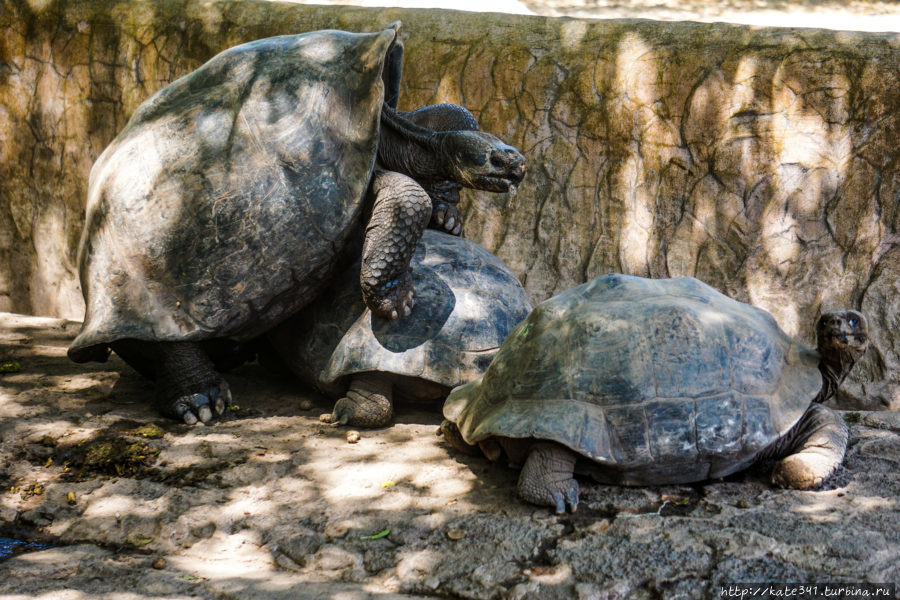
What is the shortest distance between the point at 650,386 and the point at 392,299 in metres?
1.56

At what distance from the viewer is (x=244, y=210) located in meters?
4.28

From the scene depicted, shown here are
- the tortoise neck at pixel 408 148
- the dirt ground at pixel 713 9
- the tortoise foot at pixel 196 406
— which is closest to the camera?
the tortoise foot at pixel 196 406

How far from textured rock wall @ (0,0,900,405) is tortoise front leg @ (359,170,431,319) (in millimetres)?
2044

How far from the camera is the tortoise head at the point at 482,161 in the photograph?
458cm

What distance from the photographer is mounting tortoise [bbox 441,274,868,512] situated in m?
3.26

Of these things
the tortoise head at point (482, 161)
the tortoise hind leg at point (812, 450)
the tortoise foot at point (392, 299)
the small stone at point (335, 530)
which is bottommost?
the small stone at point (335, 530)

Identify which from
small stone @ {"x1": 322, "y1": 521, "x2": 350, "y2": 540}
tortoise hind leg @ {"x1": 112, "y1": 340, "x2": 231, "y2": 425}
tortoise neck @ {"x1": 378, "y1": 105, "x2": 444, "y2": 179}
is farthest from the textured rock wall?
small stone @ {"x1": 322, "y1": 521, "x2": 350, "y2": 540}

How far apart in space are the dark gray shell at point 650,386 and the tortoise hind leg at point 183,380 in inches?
66.3

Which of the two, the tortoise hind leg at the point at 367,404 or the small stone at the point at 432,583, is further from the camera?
the tortoise hind leg at the point at 367,404

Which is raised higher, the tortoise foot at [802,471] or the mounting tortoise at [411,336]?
the mounting tortoise at [411,336]

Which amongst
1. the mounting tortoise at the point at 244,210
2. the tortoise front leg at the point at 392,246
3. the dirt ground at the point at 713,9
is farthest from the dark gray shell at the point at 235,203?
the dirt ground at the point at 713,9

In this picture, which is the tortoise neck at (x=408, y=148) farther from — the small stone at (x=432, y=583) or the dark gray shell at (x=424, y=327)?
the small stone at (x=432, y=583)

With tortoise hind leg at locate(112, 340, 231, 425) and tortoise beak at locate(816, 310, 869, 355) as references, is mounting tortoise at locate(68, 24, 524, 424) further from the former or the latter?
tortoise beak at locate(816, 310, 869, 355)

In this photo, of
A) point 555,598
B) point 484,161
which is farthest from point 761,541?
point 484,161
